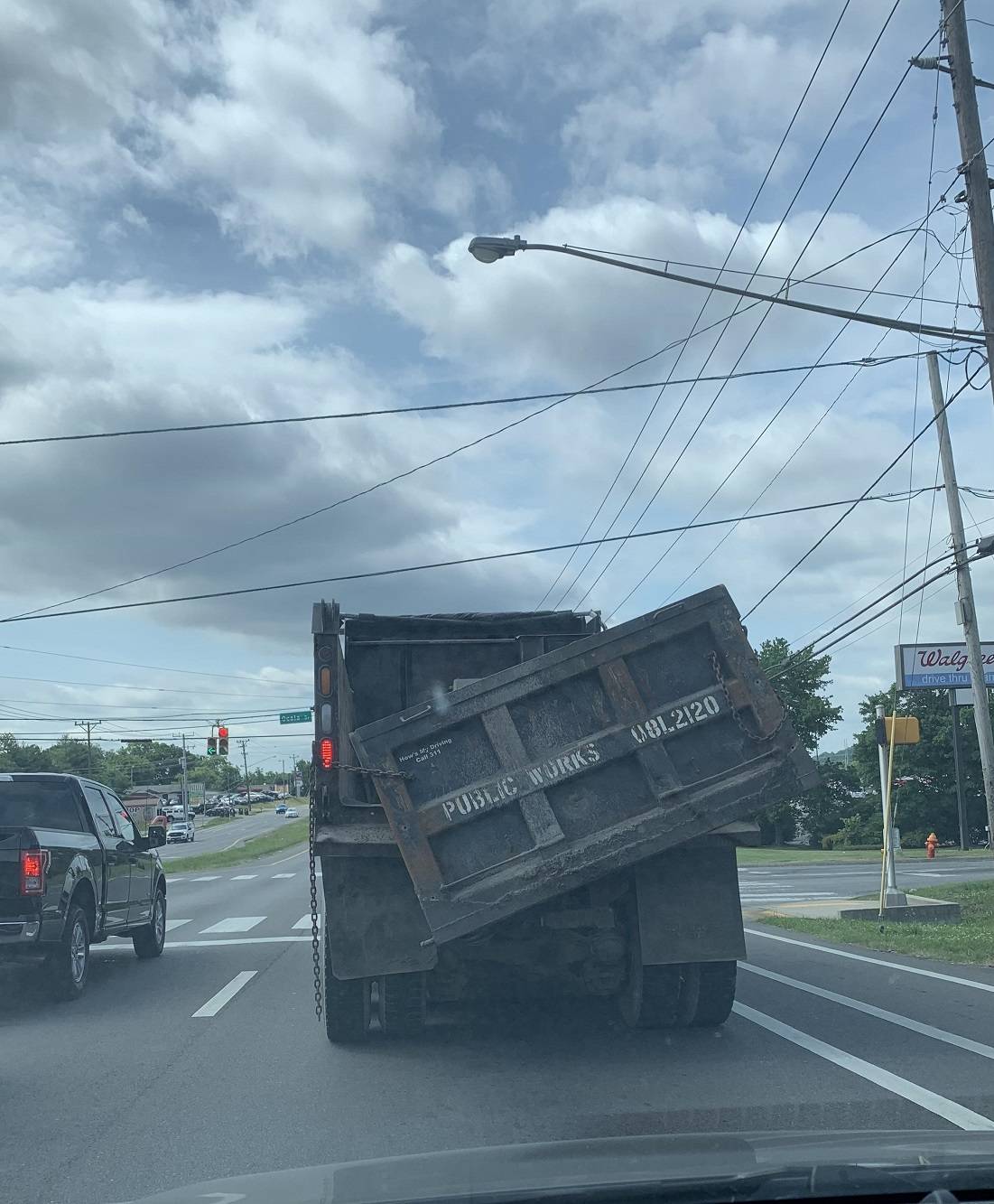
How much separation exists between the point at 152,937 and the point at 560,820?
823 cm

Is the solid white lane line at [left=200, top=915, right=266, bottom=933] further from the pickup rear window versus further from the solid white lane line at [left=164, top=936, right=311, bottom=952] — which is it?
the pickup rear window

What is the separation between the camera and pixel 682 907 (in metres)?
7.81

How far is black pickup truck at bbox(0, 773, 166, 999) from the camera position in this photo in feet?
33.6

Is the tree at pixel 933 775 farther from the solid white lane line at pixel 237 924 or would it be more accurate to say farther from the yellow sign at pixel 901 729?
the solid white lane line at pixel 237 924

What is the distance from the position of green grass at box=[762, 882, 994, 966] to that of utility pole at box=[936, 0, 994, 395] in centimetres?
653

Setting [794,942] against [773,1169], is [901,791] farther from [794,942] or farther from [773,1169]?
[773,1169]

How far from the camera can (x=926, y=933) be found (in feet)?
49.9

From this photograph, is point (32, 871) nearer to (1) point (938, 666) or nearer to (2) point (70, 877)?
(2) point (70, 877)

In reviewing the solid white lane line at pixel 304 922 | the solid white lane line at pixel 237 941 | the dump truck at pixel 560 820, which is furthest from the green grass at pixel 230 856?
the dump truck at pixel 560 820

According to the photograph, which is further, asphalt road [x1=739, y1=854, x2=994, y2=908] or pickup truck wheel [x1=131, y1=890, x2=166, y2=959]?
asphalt road [x1=739, y1=854, x2=994, y2=908]

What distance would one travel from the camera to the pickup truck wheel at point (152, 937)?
1363 cm

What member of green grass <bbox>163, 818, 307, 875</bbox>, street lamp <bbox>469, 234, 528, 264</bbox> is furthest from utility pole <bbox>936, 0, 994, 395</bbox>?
green grass <bbox>163, 818, 307, 875</bbox>

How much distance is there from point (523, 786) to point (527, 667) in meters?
0.72

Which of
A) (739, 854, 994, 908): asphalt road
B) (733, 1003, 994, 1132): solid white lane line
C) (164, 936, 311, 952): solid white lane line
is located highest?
(733, 1003, 994, 1132): solid white lane line
